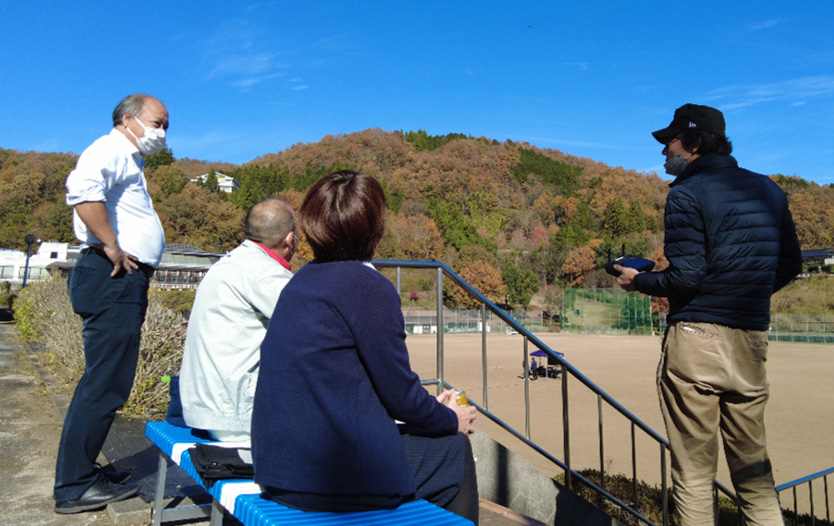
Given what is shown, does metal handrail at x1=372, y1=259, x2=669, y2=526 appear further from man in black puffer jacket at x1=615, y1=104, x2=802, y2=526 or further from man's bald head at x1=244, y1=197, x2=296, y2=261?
man's bald head at x1=244, y1=197, x2=296, y2=261

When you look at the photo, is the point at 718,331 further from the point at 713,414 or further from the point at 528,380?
the point at 528,380

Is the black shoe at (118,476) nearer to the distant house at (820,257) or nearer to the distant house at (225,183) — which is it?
the distant house at (820,257)

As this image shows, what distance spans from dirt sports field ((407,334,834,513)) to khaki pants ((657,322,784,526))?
80.0 inches

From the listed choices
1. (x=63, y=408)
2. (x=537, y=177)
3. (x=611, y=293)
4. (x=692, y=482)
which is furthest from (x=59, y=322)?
(x=537, y=177)

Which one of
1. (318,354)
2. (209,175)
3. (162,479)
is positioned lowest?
(162,479)

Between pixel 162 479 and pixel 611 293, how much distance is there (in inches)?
2243

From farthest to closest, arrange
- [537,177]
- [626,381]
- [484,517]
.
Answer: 1. [537,177]
2. [626,381]
3. [484,517]

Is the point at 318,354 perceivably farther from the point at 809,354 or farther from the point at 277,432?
the point at 809,354

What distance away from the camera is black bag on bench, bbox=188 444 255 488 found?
1.72 m

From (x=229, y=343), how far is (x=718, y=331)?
1.81 m

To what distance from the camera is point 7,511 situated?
2.53 metres

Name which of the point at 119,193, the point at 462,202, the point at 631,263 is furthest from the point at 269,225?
the point at 462,202

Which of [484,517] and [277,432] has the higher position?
[277,432]

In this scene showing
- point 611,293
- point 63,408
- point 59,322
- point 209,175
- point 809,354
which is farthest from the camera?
point 209,175
